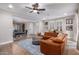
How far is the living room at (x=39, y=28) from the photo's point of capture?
2273 millimetres

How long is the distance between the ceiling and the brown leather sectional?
1.49ft

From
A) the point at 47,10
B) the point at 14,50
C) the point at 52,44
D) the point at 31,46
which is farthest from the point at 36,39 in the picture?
the point at 47,10

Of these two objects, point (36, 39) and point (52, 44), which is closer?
point (52, 44)

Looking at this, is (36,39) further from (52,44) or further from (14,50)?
(14,50)

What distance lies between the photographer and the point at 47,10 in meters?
2.33

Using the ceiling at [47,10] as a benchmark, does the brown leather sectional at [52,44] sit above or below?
below

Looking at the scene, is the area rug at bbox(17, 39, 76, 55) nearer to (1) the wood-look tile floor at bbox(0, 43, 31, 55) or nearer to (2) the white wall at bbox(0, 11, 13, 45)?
(1) the wood-look tile floor at bbox(0, 43, 31, 55)

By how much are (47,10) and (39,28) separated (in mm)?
465

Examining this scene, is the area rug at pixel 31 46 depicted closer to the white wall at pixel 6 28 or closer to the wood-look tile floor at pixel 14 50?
the wood-look tile floor at pixel 14 50

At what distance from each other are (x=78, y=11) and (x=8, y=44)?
177 cm

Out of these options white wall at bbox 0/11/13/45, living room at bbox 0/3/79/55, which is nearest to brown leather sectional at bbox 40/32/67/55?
living room at bbox 0/3/79/55

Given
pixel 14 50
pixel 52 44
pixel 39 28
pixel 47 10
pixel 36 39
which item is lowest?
pixel 14 50

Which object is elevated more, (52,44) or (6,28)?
(6,28)

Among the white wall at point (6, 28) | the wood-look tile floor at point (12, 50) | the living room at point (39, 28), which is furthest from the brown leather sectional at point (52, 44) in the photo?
the white wall at point (6, 28)
